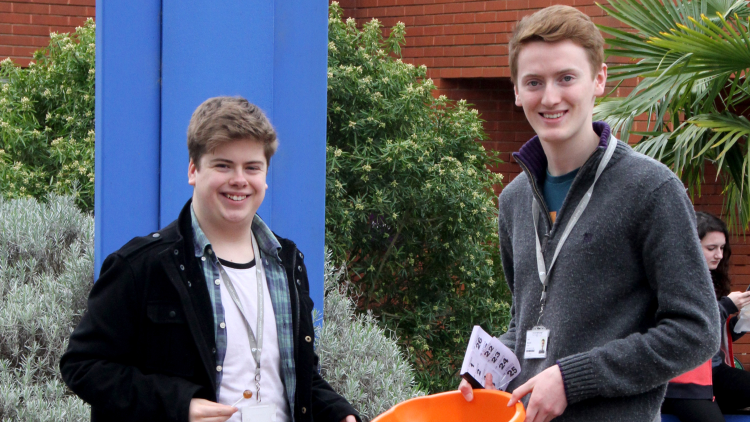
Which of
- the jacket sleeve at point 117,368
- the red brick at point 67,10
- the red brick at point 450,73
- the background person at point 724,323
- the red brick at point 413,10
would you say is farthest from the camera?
the red brick at point 413,10

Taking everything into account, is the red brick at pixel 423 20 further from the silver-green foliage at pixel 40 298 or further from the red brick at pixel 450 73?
the silver-green foliage at pixel 40 298

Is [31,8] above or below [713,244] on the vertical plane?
above

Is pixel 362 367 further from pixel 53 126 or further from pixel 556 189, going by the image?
pixel 53 126

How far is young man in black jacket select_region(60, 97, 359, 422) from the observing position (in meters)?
1.65

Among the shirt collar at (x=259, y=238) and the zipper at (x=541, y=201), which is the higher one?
the zipper at (x=541, y=201)

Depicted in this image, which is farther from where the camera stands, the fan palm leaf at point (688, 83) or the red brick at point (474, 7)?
the red brick at point (474, 7)

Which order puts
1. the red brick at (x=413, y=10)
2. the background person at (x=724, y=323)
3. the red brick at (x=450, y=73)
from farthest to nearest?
1. the red brick at (x=413, y=10)
2. the red brick at (x=450, y=73)
3. the background person at (x=724, y=323)

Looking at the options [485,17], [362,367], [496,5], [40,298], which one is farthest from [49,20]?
[362,367]

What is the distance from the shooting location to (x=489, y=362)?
183cm

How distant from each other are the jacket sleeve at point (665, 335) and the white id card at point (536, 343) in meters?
0.13

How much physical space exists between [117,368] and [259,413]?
334 millimetres

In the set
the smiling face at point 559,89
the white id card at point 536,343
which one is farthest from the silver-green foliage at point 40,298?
the smiling face at point 559,89

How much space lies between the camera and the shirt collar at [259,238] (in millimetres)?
1796

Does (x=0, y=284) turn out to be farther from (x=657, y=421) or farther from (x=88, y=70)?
(x=657, y=421)
